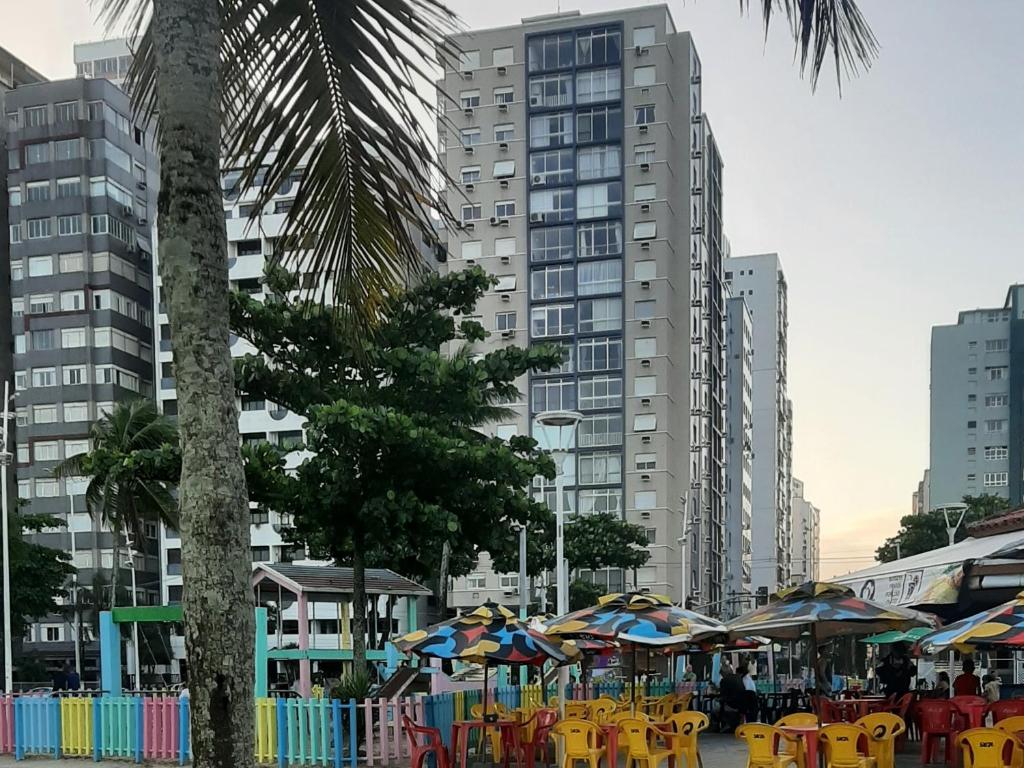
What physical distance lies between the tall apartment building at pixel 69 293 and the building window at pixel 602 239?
29979 mm

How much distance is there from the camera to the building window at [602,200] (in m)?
75.9

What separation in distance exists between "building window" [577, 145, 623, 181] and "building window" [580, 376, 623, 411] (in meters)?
14.3

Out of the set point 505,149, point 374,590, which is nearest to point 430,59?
point 374,590

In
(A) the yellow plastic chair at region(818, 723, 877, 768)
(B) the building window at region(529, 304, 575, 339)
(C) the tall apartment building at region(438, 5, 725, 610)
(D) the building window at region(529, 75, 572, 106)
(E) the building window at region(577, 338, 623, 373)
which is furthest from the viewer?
(D) the building window at region(529, 75, 572, 106)

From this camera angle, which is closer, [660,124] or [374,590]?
[374,590]

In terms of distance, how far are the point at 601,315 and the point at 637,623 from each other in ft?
203

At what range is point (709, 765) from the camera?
1648 centimetres

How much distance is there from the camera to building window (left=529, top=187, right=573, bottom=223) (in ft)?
252

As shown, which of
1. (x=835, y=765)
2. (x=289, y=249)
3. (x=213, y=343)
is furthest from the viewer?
(x=835, y=765)

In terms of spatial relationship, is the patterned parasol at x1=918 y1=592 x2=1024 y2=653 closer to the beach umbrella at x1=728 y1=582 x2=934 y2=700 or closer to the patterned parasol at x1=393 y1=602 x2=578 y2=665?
the beach umbrella at x1=728 y1=582 x2=934 y2=700

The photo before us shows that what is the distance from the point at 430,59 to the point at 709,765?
1419 centimetres

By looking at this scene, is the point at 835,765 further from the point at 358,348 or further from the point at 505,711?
the point at 358,348

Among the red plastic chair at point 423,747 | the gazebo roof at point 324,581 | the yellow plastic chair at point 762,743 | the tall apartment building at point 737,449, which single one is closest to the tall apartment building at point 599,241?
the tall apartment building at point 737,449

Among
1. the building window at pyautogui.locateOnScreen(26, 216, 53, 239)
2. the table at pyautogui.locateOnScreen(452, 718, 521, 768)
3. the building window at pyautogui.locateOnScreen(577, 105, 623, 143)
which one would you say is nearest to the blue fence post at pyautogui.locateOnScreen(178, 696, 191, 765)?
the table at pyautogui.locateOnScreen(452, 718, 521, 768)
